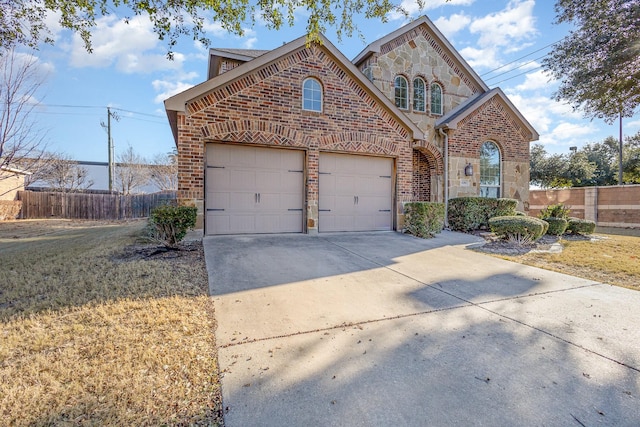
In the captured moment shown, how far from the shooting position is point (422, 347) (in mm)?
2789

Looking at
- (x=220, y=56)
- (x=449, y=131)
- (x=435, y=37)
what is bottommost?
(x=449, y=131)

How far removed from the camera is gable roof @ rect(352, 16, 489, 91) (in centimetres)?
1172

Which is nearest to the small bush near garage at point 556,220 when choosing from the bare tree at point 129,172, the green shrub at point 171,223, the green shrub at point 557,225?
the green shrub at point 557,225

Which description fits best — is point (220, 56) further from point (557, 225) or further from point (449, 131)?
point (557, 225)

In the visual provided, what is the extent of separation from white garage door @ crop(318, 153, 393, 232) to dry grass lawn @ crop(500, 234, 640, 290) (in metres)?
3.80

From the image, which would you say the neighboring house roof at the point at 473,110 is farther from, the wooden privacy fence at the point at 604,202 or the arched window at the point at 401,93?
the wooden privacy fence at the point at 604,202

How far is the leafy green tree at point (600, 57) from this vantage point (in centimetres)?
812

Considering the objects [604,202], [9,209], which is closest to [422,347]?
[604,202]

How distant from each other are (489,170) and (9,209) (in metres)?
25.1

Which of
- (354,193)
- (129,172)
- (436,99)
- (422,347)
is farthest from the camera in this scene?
(129,172)

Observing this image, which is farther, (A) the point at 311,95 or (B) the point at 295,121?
(A) the point at 311,95

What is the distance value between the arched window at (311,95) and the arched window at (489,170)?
7.70 m

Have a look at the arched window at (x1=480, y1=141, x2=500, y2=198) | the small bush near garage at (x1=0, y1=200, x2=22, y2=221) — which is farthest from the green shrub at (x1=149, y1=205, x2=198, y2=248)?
the small bush near garage at (x1=0, y1=200, x2=22, y2=221)

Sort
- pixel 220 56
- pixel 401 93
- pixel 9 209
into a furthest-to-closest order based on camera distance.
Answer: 1. pixel 9 209
2. pixel 401 93
3. pixel 220 56
